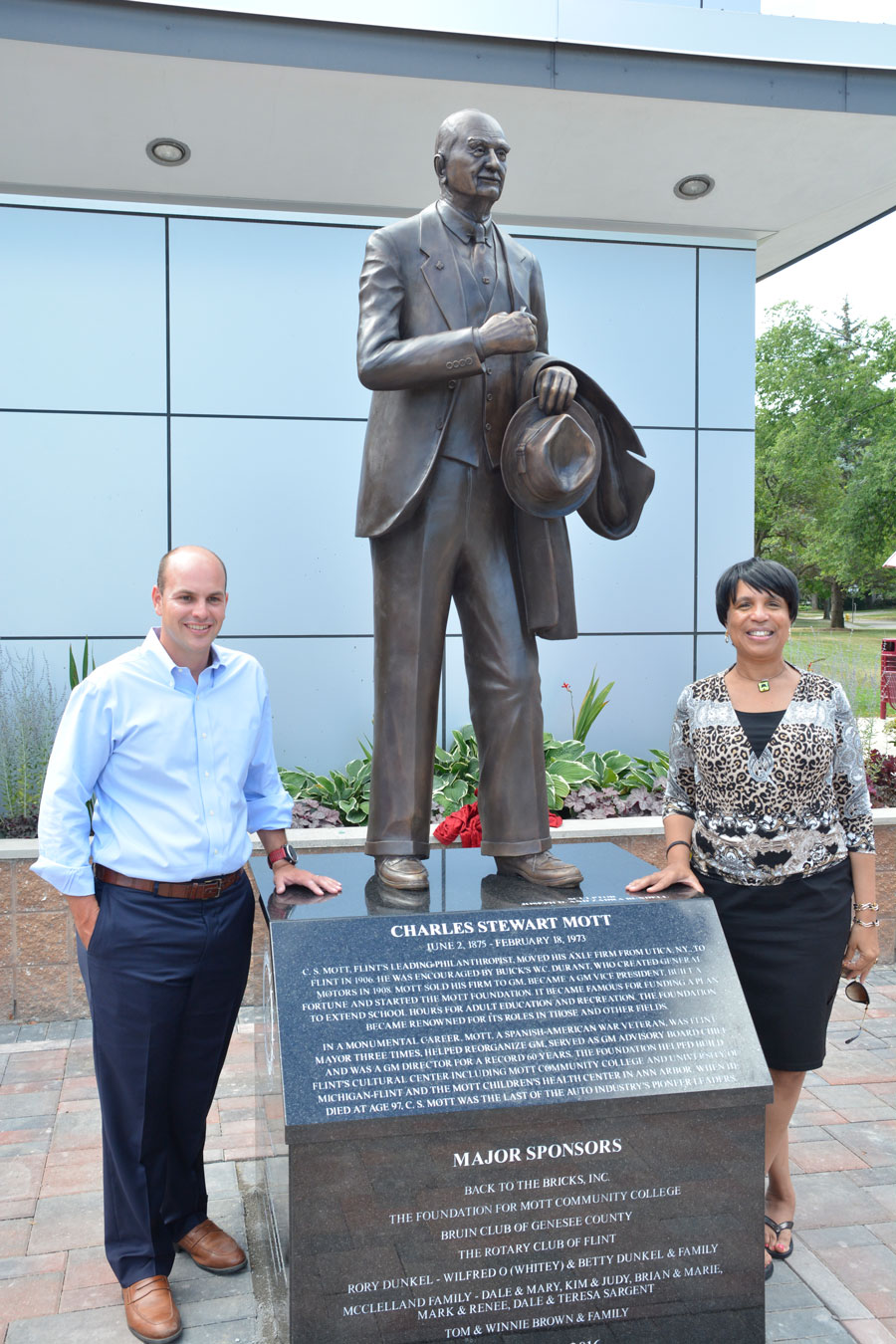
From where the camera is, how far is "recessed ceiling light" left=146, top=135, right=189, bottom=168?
5691 millimetres

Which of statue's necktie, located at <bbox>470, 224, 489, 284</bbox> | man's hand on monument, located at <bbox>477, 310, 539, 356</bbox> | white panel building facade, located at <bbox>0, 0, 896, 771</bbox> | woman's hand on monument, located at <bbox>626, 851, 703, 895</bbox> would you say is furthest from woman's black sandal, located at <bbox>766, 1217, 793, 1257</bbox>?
white panel building facade, located at <bbox>0, 0, 896, 771</bbox>

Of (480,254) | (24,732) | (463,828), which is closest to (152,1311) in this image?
(463,828)

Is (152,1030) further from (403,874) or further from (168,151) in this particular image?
(168,151)

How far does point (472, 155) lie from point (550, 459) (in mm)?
848

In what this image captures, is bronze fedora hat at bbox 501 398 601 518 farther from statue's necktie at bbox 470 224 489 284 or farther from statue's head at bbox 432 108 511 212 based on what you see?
statue's head at bbox 432 108 511 212

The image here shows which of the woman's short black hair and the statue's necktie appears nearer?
Answer: the woman's short black hair

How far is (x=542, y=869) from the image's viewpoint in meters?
3.10

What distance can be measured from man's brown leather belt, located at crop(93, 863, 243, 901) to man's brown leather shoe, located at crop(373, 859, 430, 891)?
18.8 inches

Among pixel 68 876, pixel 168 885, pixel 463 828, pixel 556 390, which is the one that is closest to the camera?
pixel 68 876

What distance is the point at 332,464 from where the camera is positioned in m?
6.65

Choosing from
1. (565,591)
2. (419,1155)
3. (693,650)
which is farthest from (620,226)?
(419,1155)

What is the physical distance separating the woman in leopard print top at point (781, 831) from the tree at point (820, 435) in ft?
102

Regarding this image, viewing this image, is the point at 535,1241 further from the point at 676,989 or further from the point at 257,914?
the point at 257,914

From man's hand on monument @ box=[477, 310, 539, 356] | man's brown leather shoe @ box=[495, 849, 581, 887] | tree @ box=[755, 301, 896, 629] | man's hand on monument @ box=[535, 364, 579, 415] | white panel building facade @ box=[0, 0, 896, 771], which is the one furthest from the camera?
tree @ box=[755, 301, 896, 629]
